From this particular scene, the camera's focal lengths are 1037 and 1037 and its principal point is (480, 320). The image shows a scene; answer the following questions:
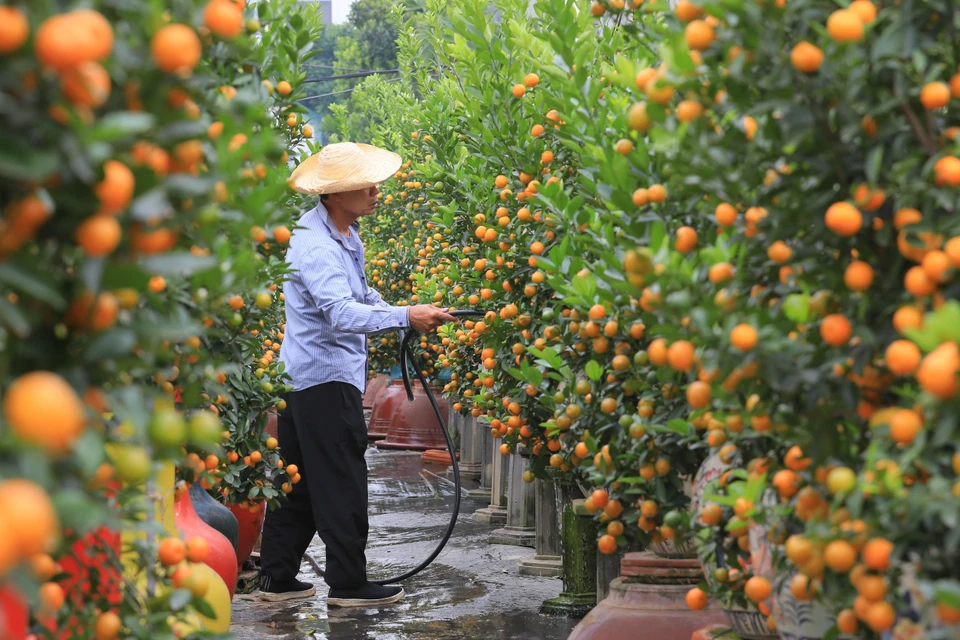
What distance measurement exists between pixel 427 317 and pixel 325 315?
23.0 inches

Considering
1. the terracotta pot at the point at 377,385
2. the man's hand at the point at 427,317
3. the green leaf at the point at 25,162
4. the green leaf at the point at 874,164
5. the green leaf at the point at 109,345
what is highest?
the terracotta pot at the point at 377,385

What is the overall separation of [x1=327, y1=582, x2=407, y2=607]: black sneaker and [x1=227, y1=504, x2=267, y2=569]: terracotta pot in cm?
63

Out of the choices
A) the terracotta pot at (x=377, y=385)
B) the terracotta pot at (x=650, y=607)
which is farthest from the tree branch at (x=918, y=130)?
the terracotta pot at (x=377, y=385)

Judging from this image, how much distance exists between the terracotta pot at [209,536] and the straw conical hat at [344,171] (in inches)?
80.4

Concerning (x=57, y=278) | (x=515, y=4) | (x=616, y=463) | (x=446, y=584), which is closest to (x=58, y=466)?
(x=57, y=278)

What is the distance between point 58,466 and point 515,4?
182 inches

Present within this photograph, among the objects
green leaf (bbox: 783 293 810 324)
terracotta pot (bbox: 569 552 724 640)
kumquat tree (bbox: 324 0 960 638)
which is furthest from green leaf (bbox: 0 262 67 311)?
terracotta pot (bbox: 569 552 724 640)

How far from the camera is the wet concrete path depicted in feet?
16.2

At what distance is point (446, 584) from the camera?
20.0 feet

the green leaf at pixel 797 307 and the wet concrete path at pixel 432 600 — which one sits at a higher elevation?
the green leaf at pixel 797 307

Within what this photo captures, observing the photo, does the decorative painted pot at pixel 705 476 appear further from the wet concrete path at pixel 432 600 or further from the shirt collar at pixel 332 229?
the shirt collar at pixel 332 229

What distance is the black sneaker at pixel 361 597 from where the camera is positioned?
5590mm

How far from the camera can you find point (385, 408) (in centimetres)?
1439

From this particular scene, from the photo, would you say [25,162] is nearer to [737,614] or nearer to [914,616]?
[914,616]
